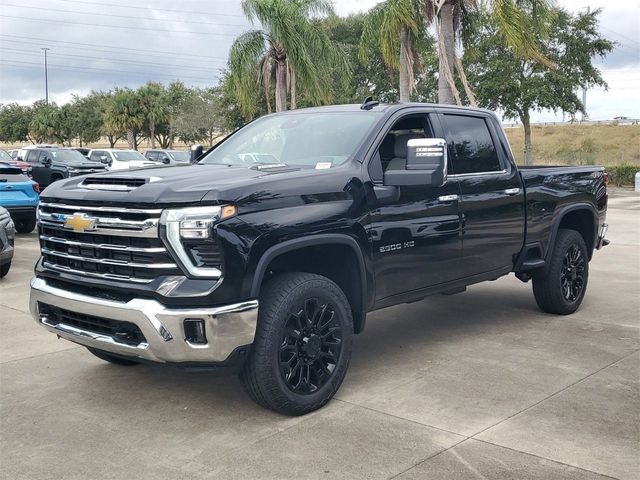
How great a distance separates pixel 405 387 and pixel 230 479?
1.74m

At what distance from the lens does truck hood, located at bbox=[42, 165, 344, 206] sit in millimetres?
4070

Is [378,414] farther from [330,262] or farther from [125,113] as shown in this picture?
[125,113]

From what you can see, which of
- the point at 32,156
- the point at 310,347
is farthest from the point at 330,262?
the point at 32,156

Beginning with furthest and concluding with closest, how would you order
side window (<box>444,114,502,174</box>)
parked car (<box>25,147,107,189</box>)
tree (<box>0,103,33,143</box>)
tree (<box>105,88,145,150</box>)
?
tree (<box>0,103,33,143</box>) → tree (<box>105,88,145,150</box>) → parked car (<box>25,147,107,189</box>) → side window (<box>444,114,502,174</box>)

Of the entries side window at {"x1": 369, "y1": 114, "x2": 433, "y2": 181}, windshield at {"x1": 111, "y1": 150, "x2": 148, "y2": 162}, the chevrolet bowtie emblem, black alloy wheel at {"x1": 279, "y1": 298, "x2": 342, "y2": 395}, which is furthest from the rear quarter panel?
windshield at {"x1": 111, "y1": 150, "x2": 148, "y2": 162}

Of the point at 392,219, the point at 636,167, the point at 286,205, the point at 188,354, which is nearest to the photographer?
the point at 188,354

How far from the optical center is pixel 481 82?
30.4 m

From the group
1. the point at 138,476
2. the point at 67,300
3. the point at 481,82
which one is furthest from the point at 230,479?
the point at 481,82

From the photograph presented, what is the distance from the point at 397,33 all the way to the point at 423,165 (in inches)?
591

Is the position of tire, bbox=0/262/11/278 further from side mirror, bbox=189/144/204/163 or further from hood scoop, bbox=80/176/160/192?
hood scoop, bbox=80/176/160/192

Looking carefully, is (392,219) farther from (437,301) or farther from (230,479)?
(437,301)

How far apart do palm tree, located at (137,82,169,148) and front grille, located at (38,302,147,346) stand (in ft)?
181

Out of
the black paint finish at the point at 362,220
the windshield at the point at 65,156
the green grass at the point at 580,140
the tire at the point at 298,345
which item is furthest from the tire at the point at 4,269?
the green grass at the point at 580,140

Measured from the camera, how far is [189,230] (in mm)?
4023
